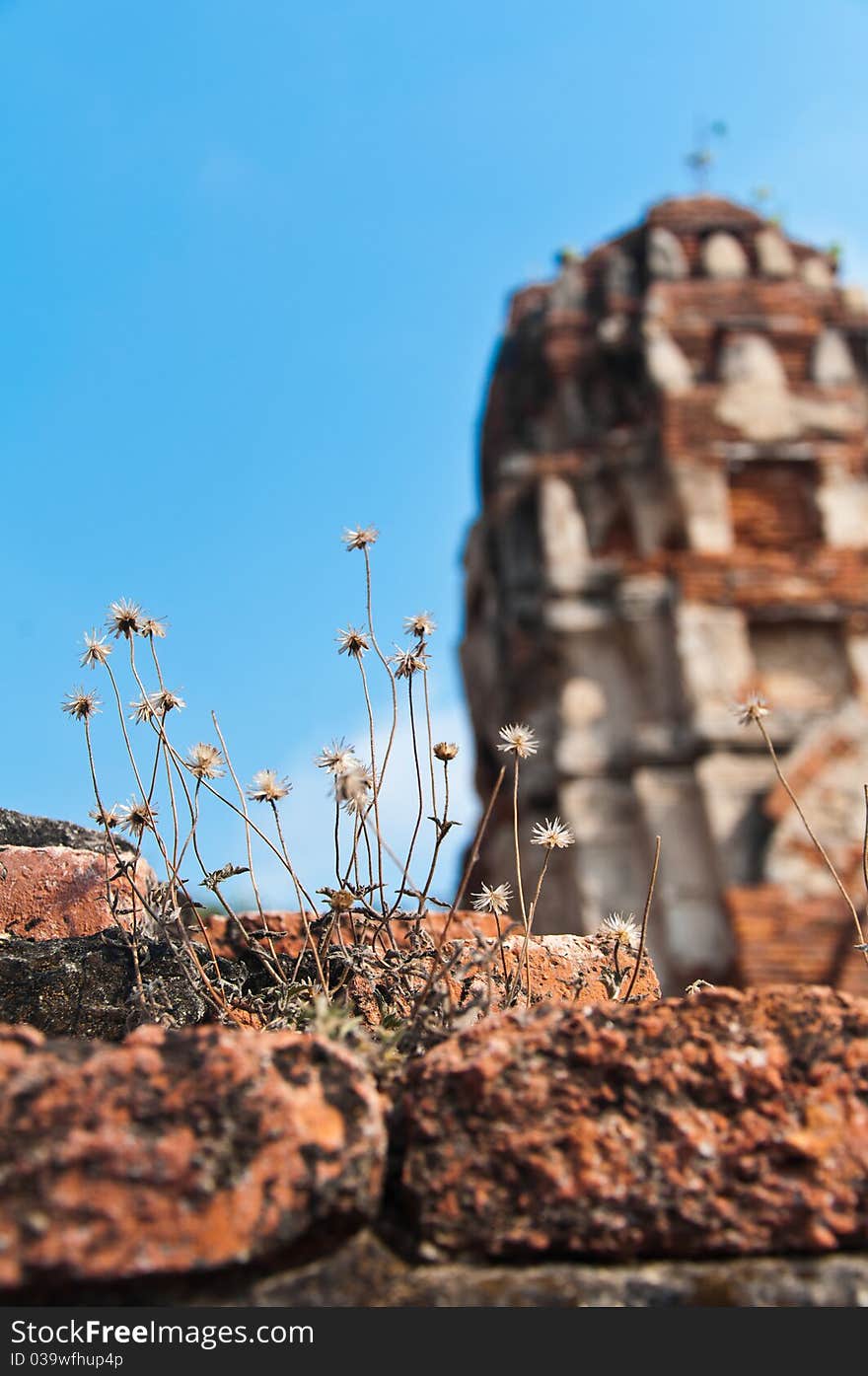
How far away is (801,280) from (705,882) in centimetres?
619

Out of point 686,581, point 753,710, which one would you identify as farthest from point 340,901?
point 686,581

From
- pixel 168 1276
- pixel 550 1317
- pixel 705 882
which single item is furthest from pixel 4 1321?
pixel 705 882

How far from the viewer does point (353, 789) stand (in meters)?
2.23

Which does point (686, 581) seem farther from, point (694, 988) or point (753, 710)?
point (694, 988)

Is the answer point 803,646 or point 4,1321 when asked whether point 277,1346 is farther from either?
point 803,646

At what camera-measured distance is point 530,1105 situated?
4.73 ft

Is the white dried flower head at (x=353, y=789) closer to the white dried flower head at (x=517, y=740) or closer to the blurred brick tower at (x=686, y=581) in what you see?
the white dried flower head at (x=517, y=740)

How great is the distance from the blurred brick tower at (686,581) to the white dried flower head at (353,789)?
6888mm

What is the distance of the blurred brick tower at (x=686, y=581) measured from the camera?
9.73m

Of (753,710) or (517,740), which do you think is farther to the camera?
(753,710)

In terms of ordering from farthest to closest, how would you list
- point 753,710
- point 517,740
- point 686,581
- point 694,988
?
point 686,581, point 753,710, point 517,740, point 694,988

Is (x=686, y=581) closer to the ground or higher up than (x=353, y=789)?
higher up

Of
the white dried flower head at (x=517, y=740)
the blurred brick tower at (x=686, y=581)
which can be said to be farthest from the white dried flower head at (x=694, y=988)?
the blurred brick tower at (x=686, y=581)

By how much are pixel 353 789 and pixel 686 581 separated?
29.2 ft
